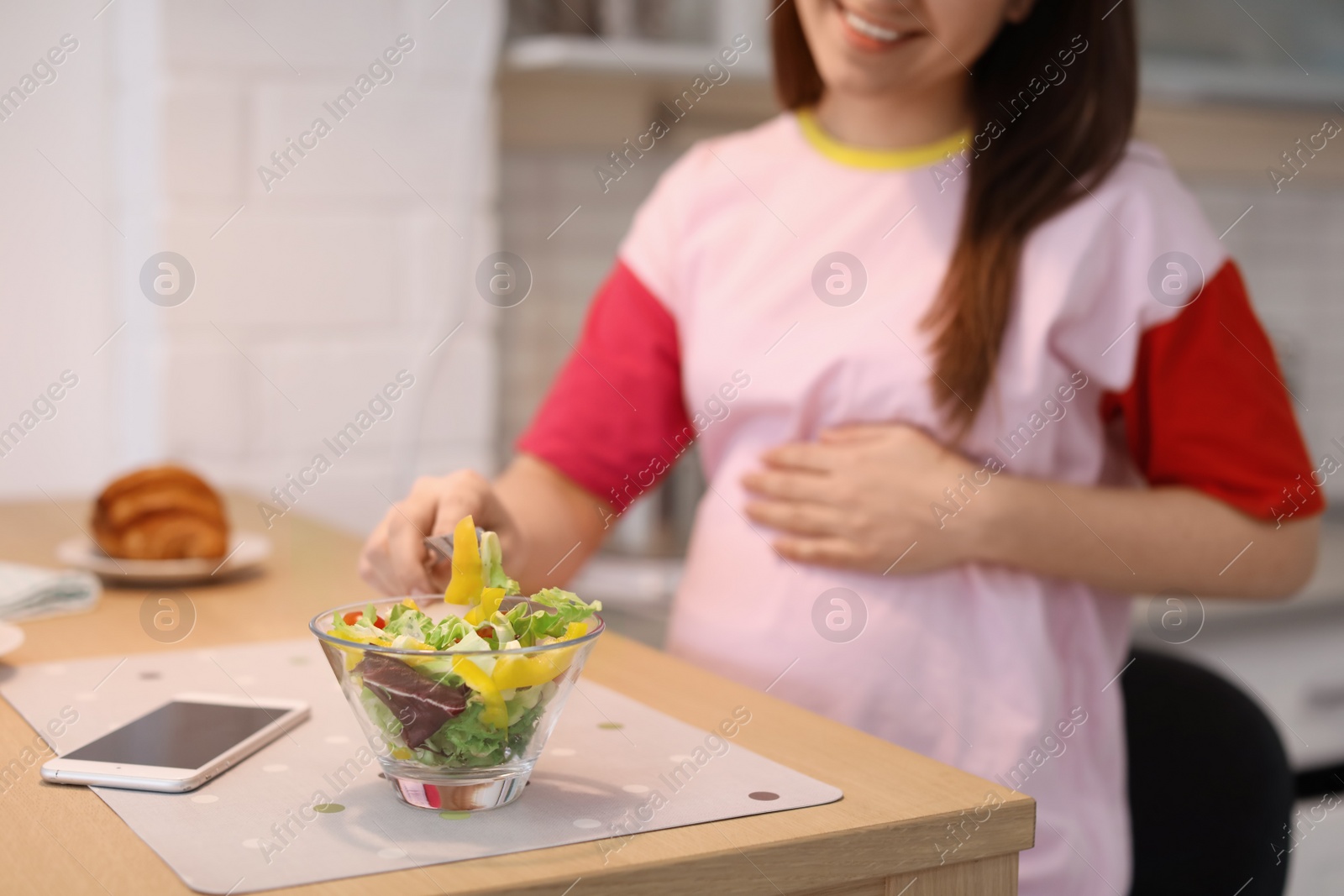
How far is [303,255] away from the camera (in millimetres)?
1562

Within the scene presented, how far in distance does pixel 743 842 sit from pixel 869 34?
62cm

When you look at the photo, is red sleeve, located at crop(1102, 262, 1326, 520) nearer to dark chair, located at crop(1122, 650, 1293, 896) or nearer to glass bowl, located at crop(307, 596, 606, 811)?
dark chair, located at crop(1122, 650, 1293, 896)

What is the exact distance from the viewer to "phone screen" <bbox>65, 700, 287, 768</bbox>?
0.64m

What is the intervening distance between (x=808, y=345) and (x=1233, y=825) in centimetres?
47

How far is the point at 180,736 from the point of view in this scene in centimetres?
68

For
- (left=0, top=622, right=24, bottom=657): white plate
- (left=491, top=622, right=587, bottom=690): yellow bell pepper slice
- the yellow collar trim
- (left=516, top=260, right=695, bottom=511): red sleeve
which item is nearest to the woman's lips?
the yellow collar trim

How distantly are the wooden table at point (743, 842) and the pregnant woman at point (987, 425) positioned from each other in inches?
8.1

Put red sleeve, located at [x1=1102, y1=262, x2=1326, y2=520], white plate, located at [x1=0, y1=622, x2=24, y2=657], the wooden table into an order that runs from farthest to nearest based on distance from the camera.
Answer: red sleeve, located at [x1=1102, y1=262, x2=1326, y2=520]
white plate, located at [x1=0, y1=622, x2=24, y2=657]
the wooden table

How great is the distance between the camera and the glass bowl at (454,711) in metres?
0.56

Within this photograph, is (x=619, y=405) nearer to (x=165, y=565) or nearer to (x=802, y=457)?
(x=802, y=457)

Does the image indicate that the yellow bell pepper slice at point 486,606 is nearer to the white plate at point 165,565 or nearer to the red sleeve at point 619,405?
the red sleeve at point 619,405

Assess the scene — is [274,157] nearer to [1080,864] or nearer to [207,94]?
[207,94]

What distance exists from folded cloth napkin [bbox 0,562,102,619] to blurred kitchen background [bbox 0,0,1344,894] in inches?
11.8

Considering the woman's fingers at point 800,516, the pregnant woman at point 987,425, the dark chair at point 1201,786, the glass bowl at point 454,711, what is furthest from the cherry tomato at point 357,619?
the dark chair at point 1201,786
